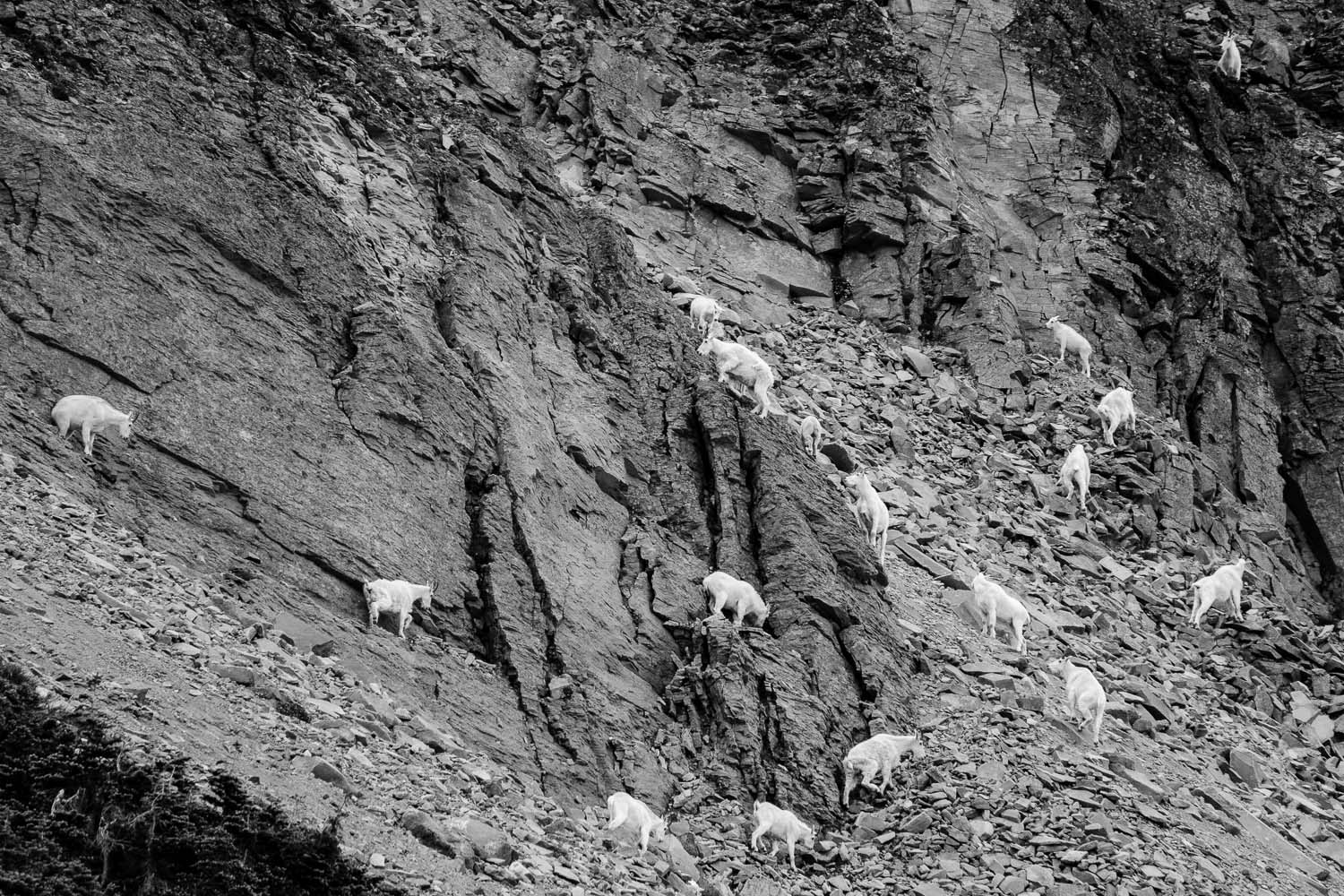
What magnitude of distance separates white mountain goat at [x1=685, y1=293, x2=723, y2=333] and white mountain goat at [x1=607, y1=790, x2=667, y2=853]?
45.6 ft

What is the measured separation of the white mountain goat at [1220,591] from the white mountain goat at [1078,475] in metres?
2.76

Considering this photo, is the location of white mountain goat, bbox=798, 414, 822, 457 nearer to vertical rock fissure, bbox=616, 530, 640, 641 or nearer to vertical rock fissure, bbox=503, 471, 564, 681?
vertical rock fissure, bbox=616, 530, 640, 641

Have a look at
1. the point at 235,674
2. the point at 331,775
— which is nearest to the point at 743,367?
the point at 235,674

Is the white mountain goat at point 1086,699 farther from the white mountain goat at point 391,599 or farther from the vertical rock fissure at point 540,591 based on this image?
the white mountain goat at point 391,599

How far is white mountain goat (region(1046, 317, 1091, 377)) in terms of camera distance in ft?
104

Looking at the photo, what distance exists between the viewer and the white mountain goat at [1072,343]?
104ft

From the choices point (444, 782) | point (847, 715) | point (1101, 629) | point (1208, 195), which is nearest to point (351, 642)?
point (444, 782)

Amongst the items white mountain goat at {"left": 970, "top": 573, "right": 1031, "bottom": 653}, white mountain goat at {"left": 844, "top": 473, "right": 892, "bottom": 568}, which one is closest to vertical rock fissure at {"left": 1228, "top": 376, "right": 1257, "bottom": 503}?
white mountain goat at {"left": 970, "top": 573, "right": 1031, "bottom": 653}

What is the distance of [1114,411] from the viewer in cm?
3000

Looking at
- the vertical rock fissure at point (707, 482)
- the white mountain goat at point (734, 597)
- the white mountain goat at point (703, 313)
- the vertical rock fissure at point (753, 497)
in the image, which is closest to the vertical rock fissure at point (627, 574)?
the white mountain goat at point (734, 597)

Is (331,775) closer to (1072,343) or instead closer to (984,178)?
(1072,343)

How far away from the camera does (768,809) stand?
1591 cm

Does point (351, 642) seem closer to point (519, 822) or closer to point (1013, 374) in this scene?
point (519, 822)

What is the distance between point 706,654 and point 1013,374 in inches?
627
